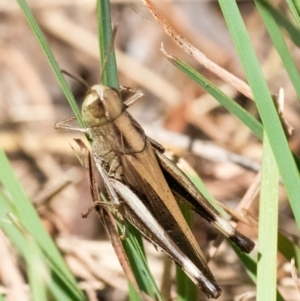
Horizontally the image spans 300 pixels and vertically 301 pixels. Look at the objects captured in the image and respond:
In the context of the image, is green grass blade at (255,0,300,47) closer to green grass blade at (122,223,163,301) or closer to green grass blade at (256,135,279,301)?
green grass blade at (256,135,279,301)

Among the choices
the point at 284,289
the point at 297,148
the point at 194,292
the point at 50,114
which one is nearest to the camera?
the point at 194,292

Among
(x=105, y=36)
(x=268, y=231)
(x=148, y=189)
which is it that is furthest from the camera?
(x=148, y=189)

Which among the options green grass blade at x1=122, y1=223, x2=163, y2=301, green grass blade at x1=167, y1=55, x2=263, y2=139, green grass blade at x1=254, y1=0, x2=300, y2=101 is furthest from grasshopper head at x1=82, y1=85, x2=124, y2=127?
green grass blade at x1=254, y1=0, x2=300, y2=101

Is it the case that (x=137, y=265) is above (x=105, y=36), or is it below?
below

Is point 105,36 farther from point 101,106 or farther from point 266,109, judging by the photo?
point 266,109

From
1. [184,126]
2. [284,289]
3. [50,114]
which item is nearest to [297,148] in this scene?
[184,126]

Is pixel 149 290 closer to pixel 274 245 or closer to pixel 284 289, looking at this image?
pixel 274 245

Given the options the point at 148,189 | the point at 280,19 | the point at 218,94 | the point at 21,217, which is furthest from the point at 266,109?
the point at 21,217
